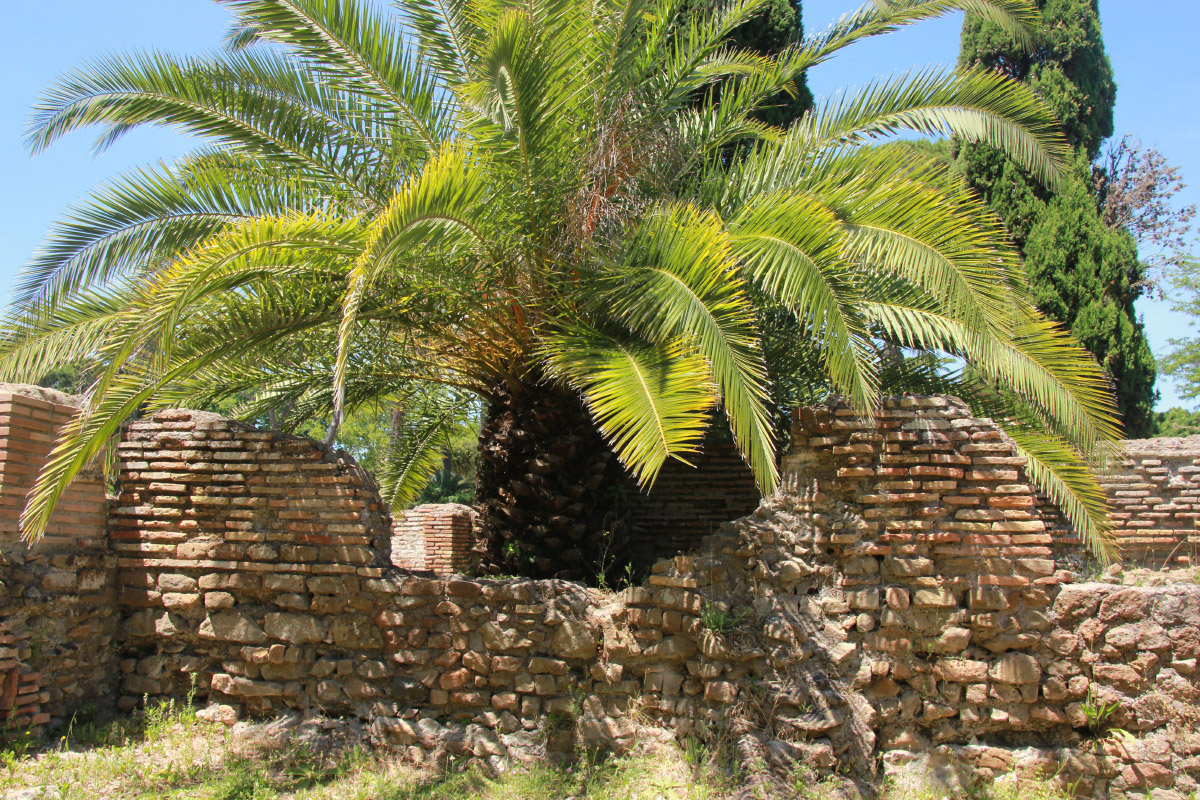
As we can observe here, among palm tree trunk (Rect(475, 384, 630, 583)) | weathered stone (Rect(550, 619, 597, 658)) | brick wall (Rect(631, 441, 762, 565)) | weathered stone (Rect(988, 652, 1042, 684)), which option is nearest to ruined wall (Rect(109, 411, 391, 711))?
palm tree trunk (Rect(475, 384, 630, 583))

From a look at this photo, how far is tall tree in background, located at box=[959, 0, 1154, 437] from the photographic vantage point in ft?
33.0

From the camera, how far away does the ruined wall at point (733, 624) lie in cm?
429

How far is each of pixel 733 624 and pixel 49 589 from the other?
4.08 metres

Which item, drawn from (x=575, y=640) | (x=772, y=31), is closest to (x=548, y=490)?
(x=575, y=640)

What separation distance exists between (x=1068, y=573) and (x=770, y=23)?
6.58 m

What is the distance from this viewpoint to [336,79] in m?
4.89

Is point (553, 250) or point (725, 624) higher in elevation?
point (553, 250)

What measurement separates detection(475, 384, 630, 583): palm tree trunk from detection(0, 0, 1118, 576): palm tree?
21mm

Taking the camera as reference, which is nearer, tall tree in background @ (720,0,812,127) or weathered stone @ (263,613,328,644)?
weathered stone @ (263,613,328,644)

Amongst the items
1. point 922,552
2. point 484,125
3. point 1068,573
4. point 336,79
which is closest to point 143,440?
point 336,79

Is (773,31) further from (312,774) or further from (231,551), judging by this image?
(312,774)

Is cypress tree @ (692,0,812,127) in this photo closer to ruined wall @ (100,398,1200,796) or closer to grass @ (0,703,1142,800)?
ruined wall @ (100,398,1200,796)

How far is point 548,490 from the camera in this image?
17.0ft

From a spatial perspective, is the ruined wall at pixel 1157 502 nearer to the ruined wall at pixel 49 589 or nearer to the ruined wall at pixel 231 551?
the ruined wall at pixel 231 551
